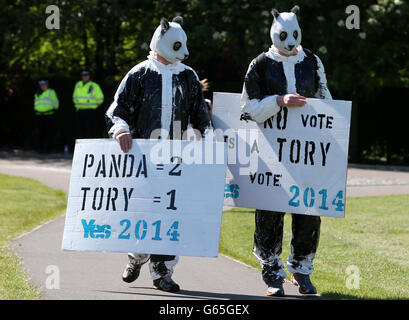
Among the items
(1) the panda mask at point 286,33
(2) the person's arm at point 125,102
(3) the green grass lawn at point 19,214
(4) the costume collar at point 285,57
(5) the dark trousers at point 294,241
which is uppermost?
(1) the panda mask at point 286,33

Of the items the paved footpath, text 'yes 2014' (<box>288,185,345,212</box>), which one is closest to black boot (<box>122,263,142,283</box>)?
the paved footpath

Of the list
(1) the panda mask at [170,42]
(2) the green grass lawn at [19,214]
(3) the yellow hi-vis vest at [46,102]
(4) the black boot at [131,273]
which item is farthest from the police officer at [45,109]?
(1) the panda mask at [170,42]

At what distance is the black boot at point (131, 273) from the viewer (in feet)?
21.9

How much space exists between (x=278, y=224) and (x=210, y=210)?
82 centimetres

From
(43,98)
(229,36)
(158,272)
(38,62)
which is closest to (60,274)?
(158,272)

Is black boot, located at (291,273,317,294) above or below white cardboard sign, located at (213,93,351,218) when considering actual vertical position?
below

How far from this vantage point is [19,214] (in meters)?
10.9

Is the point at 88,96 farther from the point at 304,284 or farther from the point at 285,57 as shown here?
the point at 304,284

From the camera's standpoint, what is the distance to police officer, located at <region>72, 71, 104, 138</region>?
21.6 m

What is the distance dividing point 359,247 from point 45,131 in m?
15.7

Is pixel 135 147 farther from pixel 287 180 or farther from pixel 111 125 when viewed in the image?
pixel 287 180

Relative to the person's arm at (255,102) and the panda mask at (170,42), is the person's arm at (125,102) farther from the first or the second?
the person's arm at (255,102)

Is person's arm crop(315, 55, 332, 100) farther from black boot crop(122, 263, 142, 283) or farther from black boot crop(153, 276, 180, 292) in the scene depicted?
black boot crop(122, 263, 142, 283)

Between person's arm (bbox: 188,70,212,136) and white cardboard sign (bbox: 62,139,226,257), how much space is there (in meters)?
0.55
